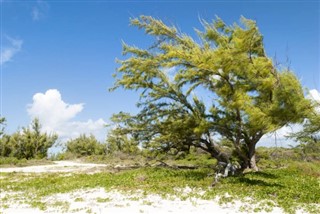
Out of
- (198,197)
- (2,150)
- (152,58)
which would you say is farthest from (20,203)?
(2,150)

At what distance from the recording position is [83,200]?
53.8 ft

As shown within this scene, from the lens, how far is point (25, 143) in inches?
2272

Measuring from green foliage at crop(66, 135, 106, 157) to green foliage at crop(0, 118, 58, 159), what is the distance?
9694 millimetres

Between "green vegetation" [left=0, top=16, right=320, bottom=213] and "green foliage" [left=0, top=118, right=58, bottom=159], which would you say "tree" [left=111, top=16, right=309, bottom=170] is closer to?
"green vegetation" [left=0, top=16, right=320, bottom=213]

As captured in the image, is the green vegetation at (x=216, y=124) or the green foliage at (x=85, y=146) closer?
the green vegetation at (x=216, y=124)

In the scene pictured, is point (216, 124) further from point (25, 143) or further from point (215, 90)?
point (25, 143)

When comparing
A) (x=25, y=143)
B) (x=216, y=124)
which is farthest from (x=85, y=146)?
(x=216, y=124)

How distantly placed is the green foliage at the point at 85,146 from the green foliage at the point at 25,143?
969cm

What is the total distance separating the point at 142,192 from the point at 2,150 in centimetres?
4524

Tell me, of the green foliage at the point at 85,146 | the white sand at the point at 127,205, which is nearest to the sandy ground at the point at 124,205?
the white sand at the point at 127,205

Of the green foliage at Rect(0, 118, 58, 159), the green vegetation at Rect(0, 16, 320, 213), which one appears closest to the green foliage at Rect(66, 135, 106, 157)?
the green foliage at Rect(0, 118, 58, 159)

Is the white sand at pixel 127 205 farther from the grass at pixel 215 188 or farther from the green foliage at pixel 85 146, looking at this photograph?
the green foliage at pixel 85 146

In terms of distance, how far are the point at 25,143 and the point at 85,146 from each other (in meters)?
13.4

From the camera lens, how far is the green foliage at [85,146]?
68188mm
